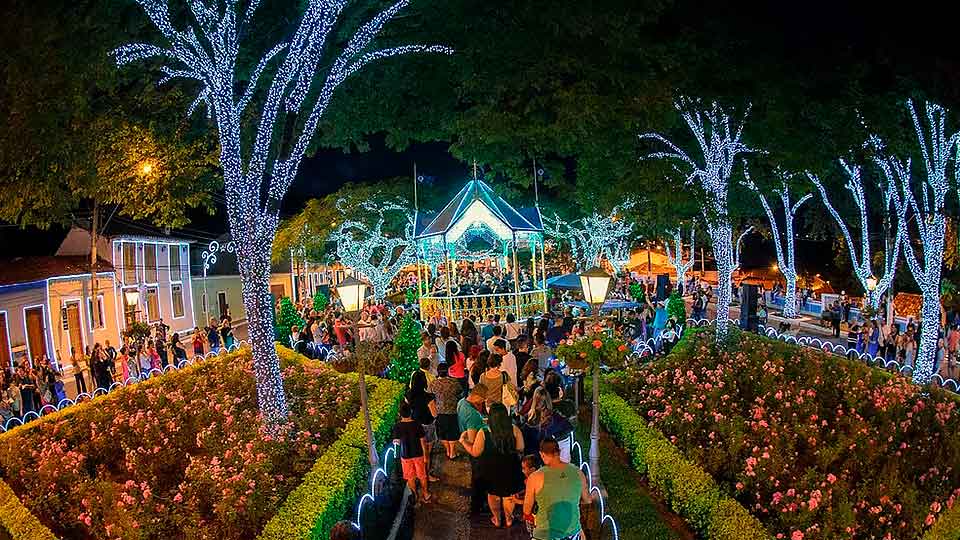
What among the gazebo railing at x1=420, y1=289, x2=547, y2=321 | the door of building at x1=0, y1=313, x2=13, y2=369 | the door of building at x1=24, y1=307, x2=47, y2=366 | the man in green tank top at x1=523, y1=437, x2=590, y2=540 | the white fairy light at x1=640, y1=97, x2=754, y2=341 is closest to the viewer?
the man in green tank top at x1=523, y1=437, x2=590, y2=540

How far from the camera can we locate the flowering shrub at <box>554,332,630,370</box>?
1048 centimetres

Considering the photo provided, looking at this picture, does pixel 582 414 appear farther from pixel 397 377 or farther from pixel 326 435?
pixel 326 435

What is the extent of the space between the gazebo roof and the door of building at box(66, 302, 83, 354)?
14.0 meters

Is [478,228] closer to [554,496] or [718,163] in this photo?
[718,163]

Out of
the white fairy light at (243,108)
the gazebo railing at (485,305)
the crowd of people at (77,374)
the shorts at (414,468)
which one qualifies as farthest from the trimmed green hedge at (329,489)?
the gazebo railing at (485,305)

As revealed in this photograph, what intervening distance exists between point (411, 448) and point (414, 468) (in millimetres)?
319

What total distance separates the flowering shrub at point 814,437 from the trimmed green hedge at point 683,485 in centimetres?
31

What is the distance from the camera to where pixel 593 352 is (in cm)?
1046

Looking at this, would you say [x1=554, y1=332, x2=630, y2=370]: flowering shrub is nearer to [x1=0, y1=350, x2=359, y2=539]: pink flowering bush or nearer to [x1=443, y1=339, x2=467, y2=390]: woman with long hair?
[x1=443, y1=339, x2=467, y2=390]: woman with long hair

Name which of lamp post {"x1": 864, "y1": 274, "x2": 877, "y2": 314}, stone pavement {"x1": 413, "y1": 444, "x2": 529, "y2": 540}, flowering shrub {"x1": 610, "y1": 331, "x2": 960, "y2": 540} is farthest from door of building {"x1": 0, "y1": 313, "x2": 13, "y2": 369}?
lamp post {"x1": 864, "y1": 274, "x2": 877, "y2": 314}

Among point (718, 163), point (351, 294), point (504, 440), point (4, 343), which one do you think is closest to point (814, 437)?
point (504, 440)

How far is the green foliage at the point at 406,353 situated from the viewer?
1395cm

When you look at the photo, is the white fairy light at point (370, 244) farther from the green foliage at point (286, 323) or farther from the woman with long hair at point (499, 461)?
the woman with long hair at point (499, 461)

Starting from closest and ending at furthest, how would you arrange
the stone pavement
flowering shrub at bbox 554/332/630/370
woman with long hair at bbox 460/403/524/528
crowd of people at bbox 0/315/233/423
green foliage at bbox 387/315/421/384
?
woman with long hair at bbox 460/403/524/528
the stone pavement
flowering shrub at bbox 554/332/630/370
green foliage at bbox 387/315/421/384
crowd of people at bbox 0/315/233/423
